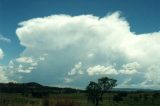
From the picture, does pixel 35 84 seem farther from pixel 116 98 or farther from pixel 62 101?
pixel 62 101

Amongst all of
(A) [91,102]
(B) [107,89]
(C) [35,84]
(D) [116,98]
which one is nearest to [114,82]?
(B) [107,89]

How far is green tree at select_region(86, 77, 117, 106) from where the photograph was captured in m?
78.8

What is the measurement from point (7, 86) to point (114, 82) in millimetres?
65386

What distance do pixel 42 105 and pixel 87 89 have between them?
185 ft

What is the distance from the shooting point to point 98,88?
8094cm

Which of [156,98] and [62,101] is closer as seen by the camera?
[62,101]

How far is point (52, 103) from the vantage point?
23.7 metres

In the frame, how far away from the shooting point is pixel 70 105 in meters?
22.4

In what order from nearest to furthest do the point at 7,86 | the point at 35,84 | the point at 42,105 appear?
the point at 42,105
the point at 7,86
the point at 35,84

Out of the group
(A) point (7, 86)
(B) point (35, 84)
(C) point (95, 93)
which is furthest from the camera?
(B) point (35, 84)

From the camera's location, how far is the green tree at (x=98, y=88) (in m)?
78.8

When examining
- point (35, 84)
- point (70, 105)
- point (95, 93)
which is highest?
point (35, 84)

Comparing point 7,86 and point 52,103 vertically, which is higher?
point 7,86

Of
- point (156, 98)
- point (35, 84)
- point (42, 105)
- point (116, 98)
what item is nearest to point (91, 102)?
point (116, 98)
